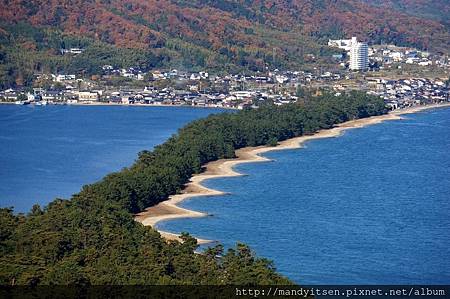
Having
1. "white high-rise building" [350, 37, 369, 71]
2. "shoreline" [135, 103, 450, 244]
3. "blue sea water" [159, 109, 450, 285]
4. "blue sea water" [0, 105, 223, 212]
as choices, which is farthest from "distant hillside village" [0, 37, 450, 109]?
"blue sea water" [159, 109, 450, 285]

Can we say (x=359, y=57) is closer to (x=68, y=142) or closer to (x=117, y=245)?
(x=68, y=142)

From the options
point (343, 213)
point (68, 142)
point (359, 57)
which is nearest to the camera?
point (343, 213)

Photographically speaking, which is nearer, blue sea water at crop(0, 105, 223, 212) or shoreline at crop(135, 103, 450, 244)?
shoreline at crop(135, 103, 450, 244)

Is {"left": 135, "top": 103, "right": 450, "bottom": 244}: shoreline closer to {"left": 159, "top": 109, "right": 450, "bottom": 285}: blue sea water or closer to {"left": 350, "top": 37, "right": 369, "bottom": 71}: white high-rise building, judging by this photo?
{"left": 159, "top": 109, "right": 450, "bottom": 285}: blue sea water

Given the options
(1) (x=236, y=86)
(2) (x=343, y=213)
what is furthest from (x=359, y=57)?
(2) (x=343, y=213)

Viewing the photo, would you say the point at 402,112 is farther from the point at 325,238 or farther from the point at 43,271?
the point at 43,271
